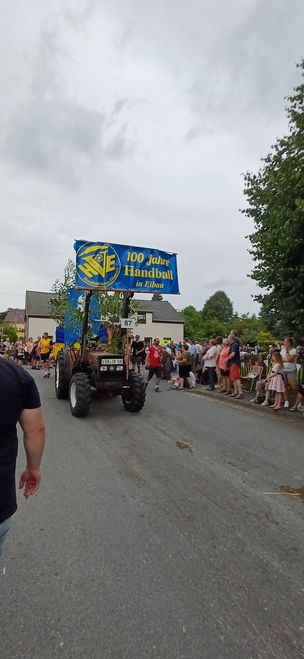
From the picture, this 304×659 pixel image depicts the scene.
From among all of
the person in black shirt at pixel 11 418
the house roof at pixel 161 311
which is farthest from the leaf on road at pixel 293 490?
the house roof at pixel 161 311

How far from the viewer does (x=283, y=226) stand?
9500mm

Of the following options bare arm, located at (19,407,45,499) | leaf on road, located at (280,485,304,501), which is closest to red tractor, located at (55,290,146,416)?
leaf on road, located at (280,485,304,501)

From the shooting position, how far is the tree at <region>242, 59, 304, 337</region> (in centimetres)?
959

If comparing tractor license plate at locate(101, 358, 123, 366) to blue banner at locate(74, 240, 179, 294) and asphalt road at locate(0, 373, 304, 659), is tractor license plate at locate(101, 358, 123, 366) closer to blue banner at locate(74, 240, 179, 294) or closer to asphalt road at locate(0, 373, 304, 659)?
blue banner at locate(74, 240, 179, 294)

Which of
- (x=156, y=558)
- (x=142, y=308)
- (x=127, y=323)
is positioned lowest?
(x=156, y=558)

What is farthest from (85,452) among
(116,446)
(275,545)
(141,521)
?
(275,545)

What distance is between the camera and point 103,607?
2.60 meters

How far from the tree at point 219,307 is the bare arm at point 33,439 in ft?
294

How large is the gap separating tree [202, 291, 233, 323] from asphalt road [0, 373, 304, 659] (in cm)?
8689

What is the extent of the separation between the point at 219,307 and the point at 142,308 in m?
45.7

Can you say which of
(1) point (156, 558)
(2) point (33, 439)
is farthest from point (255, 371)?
(2) point (33, 439)

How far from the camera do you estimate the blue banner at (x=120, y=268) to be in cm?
895

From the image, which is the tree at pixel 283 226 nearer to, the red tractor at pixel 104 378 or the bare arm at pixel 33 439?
the red tractor at pixel 104 378

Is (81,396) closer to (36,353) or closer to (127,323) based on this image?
(127,323)
